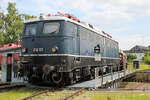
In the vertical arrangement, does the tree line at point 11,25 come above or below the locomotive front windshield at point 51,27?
above

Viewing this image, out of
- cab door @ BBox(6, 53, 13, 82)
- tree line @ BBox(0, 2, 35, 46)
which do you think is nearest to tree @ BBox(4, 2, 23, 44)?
tree line @ BBox(0, 2, 35, 46)

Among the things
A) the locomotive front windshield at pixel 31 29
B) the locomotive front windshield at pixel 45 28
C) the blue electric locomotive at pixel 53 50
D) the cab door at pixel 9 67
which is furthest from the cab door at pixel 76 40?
the cab door at pixel 9 67

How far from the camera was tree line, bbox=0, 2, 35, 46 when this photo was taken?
156ft

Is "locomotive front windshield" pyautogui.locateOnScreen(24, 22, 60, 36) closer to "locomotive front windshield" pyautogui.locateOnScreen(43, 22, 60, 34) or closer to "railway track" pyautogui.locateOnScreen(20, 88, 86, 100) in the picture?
"locomotive front windshield" pyautogui.locateOnScreen(43, 22, 60, 34)

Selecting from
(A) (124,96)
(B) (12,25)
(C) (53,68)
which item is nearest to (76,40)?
(C) (53,68)

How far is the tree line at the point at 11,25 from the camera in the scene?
4768 cm

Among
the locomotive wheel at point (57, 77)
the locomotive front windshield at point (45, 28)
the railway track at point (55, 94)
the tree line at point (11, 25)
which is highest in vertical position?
the tree line at point (11, 25)

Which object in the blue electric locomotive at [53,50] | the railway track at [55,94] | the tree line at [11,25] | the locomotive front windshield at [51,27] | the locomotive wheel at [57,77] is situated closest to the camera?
the railway track at [55,94]

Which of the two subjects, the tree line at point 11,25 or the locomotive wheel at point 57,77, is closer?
the locomotive wheel at point 57,77

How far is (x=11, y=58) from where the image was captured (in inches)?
590

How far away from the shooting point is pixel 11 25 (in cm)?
4822

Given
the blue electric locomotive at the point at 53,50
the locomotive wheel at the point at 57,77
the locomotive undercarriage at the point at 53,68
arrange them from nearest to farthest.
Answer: the locomotive undercarriage at the point at 53,68 < the blue electric locomotive at the point at 53,50 < the locomotive wheel at the point at 57,77

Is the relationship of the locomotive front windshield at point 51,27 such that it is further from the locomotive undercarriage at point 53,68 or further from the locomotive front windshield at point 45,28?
the locomotive undercarriage at point 53,68

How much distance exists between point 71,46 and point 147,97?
15.8 feet
